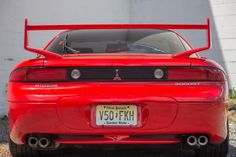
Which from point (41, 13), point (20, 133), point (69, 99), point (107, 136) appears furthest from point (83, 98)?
point (41, 13)

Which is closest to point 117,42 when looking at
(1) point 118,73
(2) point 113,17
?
(1) point 118,73

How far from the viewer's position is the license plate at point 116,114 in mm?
3572

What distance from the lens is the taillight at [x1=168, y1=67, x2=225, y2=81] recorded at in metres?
3.65

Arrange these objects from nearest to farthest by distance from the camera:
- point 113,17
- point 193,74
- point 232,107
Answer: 1. point 193,74
2. point 232,107
3. point 113,17

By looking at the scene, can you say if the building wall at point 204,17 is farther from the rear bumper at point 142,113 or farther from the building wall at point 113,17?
the rear bumper at point 142,113

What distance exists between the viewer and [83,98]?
356 centimetres

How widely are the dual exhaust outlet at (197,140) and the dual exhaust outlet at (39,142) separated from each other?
1.03 meters

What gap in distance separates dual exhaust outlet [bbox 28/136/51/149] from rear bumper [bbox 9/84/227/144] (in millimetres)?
144

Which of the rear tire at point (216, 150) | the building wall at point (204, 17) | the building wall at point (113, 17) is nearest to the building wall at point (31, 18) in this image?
the building wall at point (113, 17)

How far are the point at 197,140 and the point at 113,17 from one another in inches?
219

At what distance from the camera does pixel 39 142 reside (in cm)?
378

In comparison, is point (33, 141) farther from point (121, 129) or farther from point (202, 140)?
point (202, 140)

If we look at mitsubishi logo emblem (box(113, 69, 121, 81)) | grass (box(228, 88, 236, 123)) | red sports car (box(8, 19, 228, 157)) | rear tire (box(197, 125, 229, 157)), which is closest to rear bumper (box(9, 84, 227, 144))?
red sports car (box(8, 19, 228, 157))

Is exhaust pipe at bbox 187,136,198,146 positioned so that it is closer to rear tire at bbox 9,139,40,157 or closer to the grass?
rear tire at bbox 9,139,40,157
